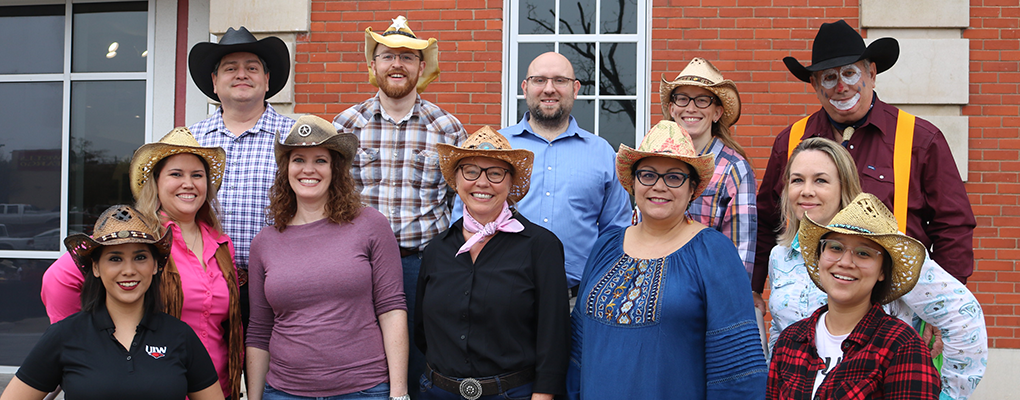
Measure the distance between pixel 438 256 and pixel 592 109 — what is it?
3.24 metres

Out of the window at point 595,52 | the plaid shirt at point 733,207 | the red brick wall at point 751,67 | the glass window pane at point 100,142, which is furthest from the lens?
the glass window pane at point 100,142

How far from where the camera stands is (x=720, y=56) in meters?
5.47

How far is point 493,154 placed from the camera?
2793mm

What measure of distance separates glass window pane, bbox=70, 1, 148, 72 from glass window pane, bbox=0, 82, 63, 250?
41cm

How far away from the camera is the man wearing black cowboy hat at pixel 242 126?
3.51m

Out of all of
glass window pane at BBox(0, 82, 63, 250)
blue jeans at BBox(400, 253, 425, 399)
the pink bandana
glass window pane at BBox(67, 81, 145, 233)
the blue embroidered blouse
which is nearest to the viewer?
the blue embroidered blouse

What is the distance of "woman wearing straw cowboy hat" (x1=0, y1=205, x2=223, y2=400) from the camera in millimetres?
2451

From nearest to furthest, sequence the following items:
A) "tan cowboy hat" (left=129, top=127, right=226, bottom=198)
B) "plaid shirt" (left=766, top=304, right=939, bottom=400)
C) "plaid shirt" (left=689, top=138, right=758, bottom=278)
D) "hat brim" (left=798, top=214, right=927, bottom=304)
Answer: "plaid shirt" (left=766, top=304, right=939, bottom=400)
"hat brim" (left=798, top=214, right=927, bottom=304)
"tan cowboy hat" (left=129, top=127, right=226, bottom=198)
"plaid shirt" (left=689, top=138, right=758, bottom=278)

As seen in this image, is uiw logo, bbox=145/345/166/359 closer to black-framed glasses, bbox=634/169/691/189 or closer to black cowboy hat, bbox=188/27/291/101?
black cowboy hat, bbox=188/27/291/101

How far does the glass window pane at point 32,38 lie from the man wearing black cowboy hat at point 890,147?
655cm

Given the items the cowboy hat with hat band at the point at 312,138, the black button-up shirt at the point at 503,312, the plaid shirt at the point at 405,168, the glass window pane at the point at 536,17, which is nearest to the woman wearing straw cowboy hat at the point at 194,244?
the cowboy hat with hat band at the point at 312,138

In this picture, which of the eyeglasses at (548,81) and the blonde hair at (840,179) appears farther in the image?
the eyeglasses at (548,81)

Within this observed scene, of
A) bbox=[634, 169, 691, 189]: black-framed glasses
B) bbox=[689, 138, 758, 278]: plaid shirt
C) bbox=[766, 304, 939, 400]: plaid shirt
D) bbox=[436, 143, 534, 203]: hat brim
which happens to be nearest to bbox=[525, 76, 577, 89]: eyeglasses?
bbox=[436, 143, 534, 203]: hat brim

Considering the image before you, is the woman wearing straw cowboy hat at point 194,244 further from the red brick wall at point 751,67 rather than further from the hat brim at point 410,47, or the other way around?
the red brick wall at point 751,67
